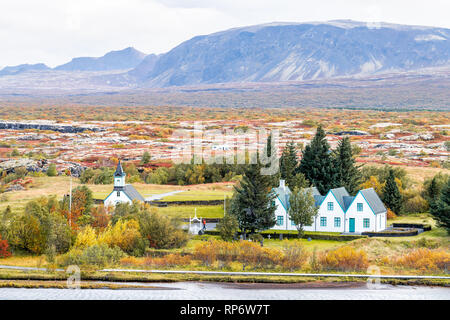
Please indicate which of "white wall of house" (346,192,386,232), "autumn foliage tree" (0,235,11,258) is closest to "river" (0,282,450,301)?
"autumn foliage tree" (0,235,11,258)

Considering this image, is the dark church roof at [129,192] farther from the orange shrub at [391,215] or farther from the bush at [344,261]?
the orange shrub at [391,215]

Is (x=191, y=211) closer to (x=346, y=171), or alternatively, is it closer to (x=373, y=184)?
(x=346, y=171)

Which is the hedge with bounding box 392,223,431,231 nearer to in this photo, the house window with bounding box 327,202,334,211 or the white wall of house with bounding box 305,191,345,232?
the white wall of house with bounding box 305,191,345,232

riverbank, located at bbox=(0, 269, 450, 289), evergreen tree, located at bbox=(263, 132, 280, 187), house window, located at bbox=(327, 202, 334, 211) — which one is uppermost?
evergreen tree, located at bbox=(263, 132, 280, 187)

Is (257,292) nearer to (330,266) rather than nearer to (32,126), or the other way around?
(330,266)

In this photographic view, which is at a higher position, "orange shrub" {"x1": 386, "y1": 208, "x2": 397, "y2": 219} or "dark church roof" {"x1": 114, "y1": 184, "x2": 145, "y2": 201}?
"dark church roof" {"x1": 114, "y1": 184, "x2": 145, "y2": 201}
